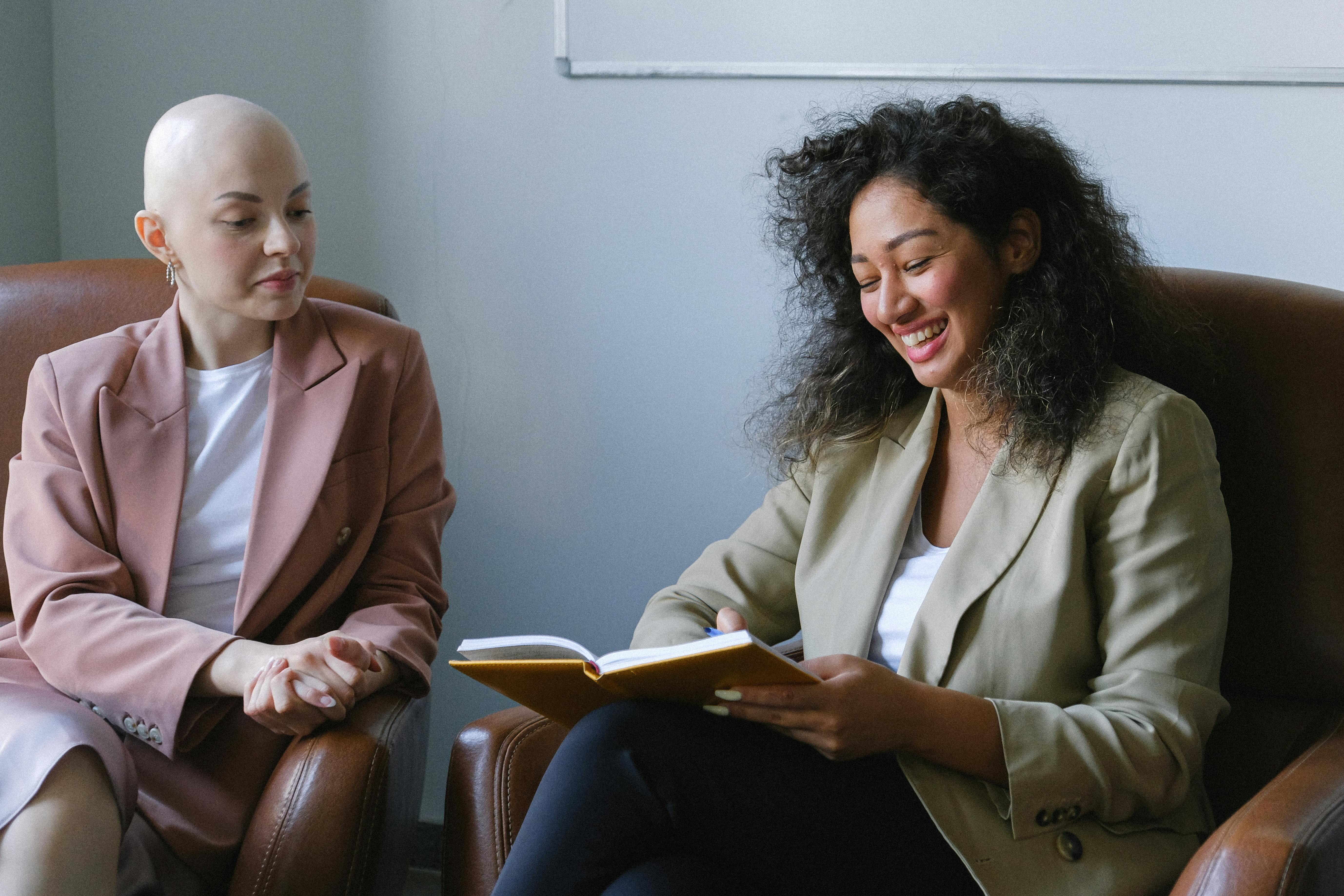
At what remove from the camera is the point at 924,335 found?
1.35m

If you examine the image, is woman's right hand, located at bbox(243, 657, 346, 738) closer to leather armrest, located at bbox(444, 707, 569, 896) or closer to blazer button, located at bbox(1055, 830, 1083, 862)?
leather armrest, located at bbox(444, 707, 569, 896)

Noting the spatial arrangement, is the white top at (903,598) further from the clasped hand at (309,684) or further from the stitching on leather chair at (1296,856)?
the clasped hand at (309,684)

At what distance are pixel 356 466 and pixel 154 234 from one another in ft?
1.29

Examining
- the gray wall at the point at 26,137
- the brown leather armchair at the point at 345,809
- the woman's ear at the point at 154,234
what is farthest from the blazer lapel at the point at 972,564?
the gray wall at the point at 26,137

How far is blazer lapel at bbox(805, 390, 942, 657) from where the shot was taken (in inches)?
53.2

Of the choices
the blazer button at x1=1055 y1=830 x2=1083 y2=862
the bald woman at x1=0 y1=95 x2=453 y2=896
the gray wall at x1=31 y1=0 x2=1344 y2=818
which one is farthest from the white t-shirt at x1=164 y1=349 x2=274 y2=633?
the blazer button at x1=1055 y1=830 x2=1083 y2=862

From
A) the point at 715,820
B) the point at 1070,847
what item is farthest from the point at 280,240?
the point at 1070,847

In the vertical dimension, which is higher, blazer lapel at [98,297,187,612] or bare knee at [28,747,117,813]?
blazer lapel at [98,297,187,612]

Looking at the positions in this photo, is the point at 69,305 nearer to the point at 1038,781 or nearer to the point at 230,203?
the point at 230,203

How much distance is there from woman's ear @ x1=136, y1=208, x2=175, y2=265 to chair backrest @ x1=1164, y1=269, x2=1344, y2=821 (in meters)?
1.32

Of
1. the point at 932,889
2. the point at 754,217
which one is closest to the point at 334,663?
the point at 932,889

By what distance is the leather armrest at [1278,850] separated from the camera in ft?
3.16

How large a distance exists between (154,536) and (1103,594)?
1105 millimetres

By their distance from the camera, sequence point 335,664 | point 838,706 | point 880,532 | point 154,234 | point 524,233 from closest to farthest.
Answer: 1. point 838,706
2. point 335,664
3. point 880,532
4. point 154,234
5. point 524,233
